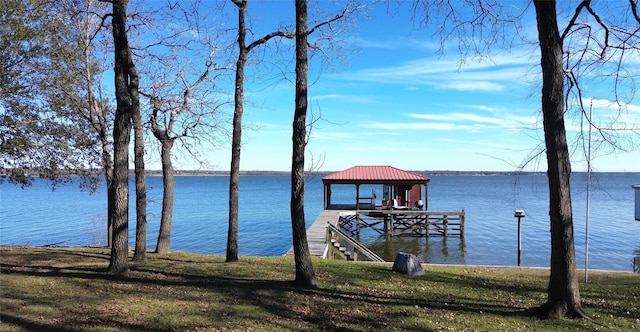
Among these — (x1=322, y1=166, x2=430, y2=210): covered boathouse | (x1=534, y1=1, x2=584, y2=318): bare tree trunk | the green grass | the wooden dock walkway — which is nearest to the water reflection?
the wooden dock walkway

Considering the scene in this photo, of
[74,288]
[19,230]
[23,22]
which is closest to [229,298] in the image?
[74,288]

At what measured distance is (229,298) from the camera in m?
6.24

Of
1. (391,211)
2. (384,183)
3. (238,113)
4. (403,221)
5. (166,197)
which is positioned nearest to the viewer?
(238,113)

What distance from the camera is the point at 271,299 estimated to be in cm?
624

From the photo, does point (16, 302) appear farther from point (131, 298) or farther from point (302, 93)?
point (302, 93)

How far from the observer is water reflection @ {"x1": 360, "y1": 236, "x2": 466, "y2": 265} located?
2148 centimetres

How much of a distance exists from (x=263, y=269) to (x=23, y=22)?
9.09m

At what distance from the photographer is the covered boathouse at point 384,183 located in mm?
29594

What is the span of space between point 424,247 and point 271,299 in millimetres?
20330

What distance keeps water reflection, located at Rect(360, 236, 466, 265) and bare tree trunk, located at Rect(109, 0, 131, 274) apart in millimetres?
15345

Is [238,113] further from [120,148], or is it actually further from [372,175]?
[372,175]

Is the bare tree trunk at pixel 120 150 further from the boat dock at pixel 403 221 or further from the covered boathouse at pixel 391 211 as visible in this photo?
the boat dock at pixel 403 221

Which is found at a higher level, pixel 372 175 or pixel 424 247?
Answer: pixel 372 175

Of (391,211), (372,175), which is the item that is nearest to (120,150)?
(391,211)
